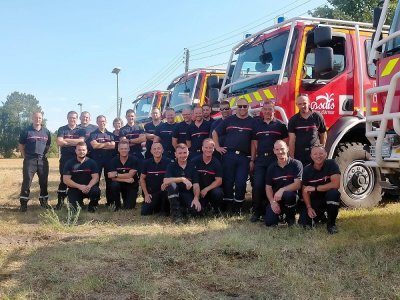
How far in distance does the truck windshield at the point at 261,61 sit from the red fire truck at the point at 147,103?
6540 mm

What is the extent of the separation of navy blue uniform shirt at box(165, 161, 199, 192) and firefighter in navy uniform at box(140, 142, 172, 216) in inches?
17.9

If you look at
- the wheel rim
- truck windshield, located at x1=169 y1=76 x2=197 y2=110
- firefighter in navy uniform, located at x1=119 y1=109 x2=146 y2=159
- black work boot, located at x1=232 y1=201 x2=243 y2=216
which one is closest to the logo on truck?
the wheel rim

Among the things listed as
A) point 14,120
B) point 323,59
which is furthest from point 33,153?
point 14,120

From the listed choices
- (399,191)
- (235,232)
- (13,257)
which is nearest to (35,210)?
(13,257)

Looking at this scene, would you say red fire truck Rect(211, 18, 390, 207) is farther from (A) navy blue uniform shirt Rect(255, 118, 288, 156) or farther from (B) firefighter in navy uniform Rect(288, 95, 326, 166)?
(B) firefighter in navy uniform Rect(288, 95, 326, 166)

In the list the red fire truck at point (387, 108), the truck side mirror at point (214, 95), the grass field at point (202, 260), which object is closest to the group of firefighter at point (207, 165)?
the grass field at point (202, 260)

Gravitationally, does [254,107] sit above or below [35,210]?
above

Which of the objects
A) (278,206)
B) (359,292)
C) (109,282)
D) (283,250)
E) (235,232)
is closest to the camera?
(359,292)

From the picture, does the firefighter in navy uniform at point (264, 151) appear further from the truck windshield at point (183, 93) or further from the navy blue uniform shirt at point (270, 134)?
the truck windshield at point (183, 93)

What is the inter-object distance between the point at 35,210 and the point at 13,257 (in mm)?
3294

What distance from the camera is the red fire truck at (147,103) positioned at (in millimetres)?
13586

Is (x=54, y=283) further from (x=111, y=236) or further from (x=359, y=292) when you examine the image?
(x=359, y=292)

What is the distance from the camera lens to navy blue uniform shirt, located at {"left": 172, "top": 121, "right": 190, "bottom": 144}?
7340 millimetres

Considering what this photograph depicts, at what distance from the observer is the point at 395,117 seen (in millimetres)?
3916
